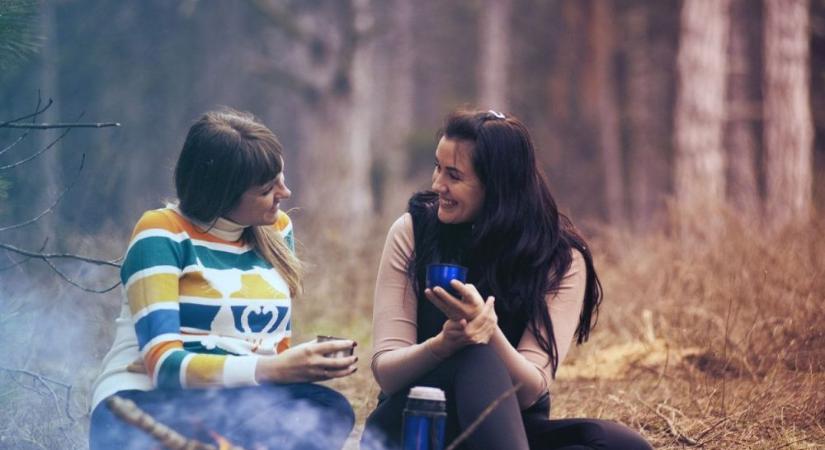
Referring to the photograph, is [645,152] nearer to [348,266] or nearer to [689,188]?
[689,188]

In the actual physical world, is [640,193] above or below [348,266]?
below

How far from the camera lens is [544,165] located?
1150 cm

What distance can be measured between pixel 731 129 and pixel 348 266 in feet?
20.8

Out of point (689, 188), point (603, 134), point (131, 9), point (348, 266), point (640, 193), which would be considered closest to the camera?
point (348, 266)

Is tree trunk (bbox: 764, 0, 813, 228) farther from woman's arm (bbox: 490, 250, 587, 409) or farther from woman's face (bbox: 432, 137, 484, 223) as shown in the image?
woman's face (bbox: 432, 137, 484, 223)

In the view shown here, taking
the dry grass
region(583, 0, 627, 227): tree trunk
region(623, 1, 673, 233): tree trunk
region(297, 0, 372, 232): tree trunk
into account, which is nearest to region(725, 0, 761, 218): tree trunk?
region(623, 1, 673, 233): tree trunk

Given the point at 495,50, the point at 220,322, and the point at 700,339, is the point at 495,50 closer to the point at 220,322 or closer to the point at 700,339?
the point at 700,339

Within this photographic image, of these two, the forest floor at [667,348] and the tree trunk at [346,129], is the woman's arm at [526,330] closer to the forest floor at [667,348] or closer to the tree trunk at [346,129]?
the forest floor at [667,348]

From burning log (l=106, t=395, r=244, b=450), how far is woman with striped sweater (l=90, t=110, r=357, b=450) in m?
0.09

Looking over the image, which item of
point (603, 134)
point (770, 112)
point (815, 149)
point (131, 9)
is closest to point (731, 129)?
point (770, 112)

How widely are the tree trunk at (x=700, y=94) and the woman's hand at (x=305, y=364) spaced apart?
9370 mm

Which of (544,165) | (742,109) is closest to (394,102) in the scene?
(742,109)

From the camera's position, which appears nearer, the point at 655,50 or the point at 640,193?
the point at 640,193

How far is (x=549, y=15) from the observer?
71.2 feet
